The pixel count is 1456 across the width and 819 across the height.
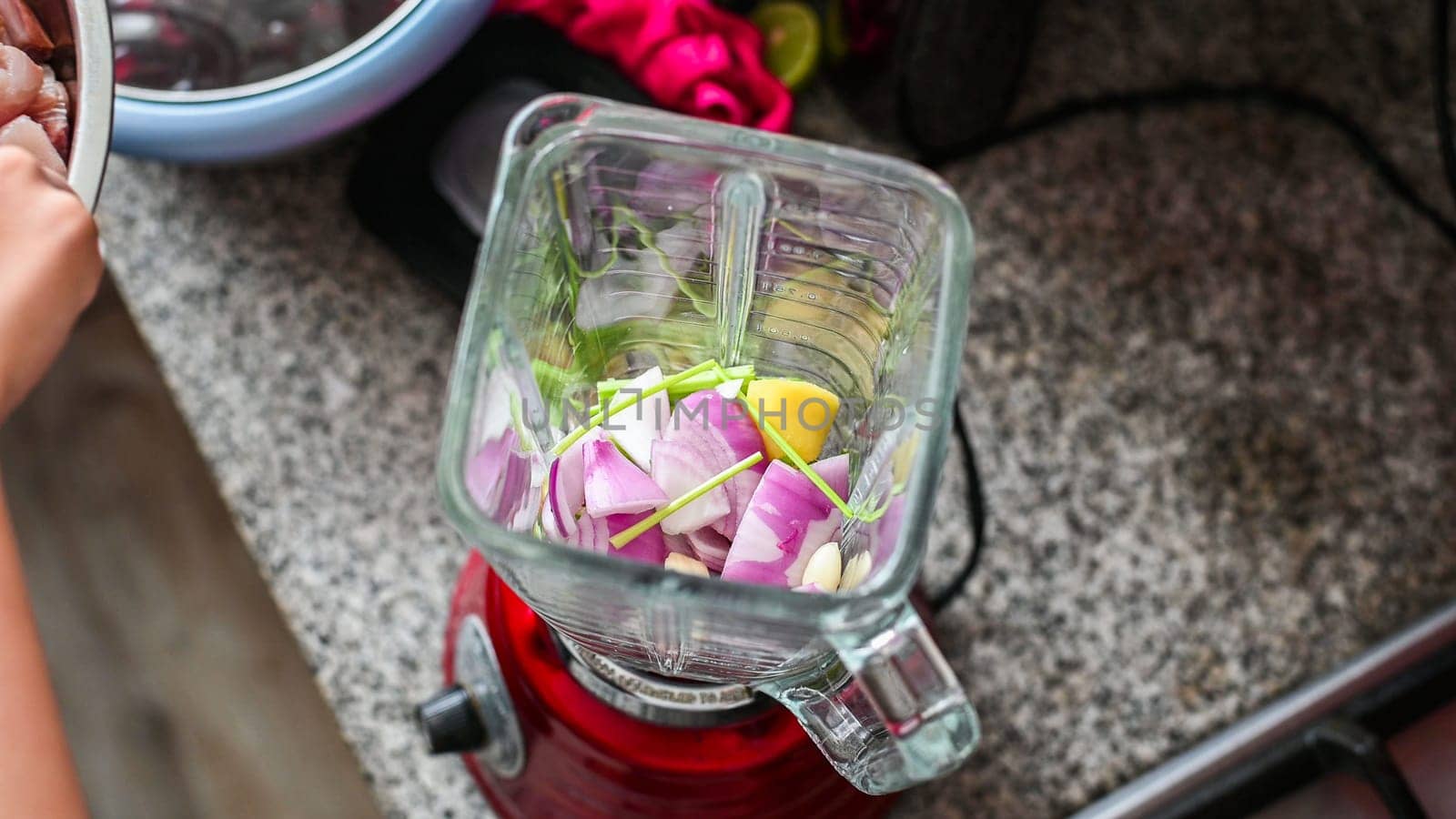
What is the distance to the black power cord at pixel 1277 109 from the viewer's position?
2.28 feet

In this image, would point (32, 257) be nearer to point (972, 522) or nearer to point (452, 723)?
point (452, 723)

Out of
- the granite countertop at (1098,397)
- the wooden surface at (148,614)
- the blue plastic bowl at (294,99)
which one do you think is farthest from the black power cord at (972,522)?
the wooden surface at (148,614)

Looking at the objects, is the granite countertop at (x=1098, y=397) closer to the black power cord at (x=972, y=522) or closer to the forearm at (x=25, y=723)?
the black power cord at (x=972, y=522)

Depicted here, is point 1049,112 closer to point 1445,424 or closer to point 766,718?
point 1445,424

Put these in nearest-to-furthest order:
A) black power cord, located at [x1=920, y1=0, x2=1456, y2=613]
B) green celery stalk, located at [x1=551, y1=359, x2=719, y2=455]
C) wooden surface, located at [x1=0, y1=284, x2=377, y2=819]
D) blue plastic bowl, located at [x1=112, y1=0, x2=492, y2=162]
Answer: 1. green celery stalk, located at [x1=551, y1=359, x2=719, y2=455]
2. blue plastic bowl, located at [x1=112, y1=0, x2=492, y2=162]
3. black power cord, located at [x1=920, y1=0, x2=1456, y2=613]
4. wooden surface, located at [x1=0, y1=284, x2=377, y2=819]

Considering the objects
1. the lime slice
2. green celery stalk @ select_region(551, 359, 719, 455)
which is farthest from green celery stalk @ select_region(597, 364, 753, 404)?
the lime slice

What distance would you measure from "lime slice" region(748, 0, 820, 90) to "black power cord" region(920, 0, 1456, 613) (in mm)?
81

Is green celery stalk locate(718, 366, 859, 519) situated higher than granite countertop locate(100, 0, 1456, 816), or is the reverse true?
green celery stalk locate(718, 366, 859, 519)

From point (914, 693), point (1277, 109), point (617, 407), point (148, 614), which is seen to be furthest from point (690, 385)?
point (148, 614)

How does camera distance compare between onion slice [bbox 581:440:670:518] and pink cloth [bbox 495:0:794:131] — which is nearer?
onion slice [bbox 581:440:670:518]

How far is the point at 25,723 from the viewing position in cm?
40

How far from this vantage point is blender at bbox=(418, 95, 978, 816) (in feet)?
1.08

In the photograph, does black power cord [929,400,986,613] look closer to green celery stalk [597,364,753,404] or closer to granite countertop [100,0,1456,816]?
granite countertop [100,0,1456,816]

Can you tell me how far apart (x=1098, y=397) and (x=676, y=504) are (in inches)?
15.6
